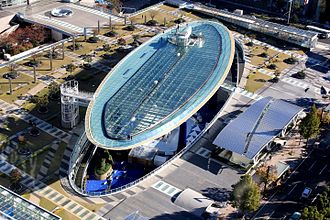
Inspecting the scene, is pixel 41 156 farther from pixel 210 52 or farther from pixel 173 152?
pixel 210 52

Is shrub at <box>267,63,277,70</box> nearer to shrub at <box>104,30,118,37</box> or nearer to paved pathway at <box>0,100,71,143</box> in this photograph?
shrub at <box>104,30,118,37</box>

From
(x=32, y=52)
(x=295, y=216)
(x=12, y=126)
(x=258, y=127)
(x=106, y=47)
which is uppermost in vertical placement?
(x=106, y=47)

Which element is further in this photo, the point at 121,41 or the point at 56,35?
the point at 56,35

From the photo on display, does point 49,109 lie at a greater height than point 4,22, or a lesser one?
lesser

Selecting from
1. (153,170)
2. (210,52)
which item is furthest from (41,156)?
(210,52)

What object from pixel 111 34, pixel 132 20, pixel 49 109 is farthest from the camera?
pixel 132 20

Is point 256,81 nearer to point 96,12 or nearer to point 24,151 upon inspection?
point 96,12

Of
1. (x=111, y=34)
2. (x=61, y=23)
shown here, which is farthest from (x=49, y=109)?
(x=61, y=23)

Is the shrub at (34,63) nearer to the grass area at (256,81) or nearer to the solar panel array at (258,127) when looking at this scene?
the grass area at (256,81)

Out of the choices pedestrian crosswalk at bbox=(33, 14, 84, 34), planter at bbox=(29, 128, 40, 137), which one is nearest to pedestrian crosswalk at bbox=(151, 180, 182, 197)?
planter at bbox=(29, 128, 40, 137)
